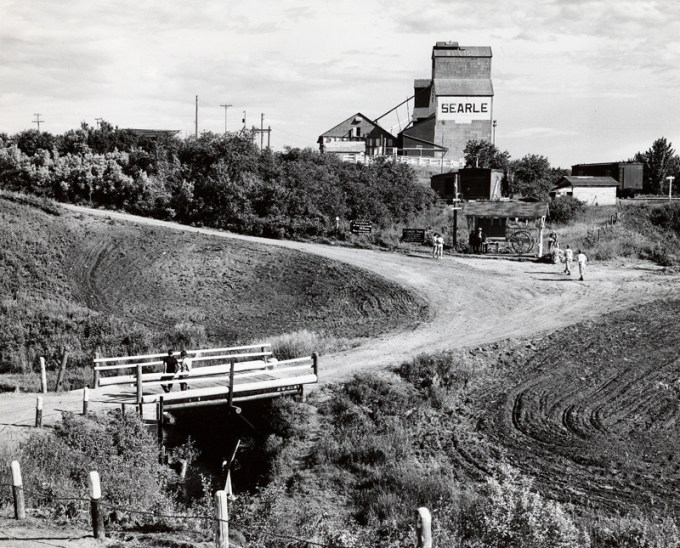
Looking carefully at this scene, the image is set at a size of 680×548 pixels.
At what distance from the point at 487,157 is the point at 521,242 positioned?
92.4 ft

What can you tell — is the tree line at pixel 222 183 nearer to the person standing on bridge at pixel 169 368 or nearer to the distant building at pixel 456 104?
the person standing on bridge at pixel 169 368

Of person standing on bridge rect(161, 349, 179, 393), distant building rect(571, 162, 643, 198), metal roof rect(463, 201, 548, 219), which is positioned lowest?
person standing on bridge rect(161, 349, 179, 393)

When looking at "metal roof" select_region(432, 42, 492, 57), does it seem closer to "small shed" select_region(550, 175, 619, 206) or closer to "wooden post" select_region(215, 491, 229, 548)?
"small shed" select_region(550, 175, 619, 206)

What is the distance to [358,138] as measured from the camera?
276 ft

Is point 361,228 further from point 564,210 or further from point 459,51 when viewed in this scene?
point 459,51

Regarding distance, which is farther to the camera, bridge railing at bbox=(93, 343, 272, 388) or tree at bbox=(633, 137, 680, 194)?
tree at bbox=(633, 137, 680, 194)

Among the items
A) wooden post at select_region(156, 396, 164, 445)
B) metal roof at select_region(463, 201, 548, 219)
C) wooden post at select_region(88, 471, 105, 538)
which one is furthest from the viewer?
metal roof at select_region(463, 201, 548, 219)

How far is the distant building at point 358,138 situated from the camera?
8238 centimetres

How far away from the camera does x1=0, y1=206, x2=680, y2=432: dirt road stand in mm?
24047

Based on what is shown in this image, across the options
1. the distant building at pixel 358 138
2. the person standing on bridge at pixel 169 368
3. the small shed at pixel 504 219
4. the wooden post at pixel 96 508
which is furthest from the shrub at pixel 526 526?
the distant building at pixel 358 138

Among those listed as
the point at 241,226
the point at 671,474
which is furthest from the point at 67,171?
the point at 671,474

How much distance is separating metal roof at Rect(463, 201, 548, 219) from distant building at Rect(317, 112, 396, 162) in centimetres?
3764

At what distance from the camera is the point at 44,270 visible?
3853 centimetres

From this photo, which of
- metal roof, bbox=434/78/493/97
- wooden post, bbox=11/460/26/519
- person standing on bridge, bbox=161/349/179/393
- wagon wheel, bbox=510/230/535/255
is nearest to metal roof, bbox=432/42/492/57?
metal roof, bbox=434/78/493/97
